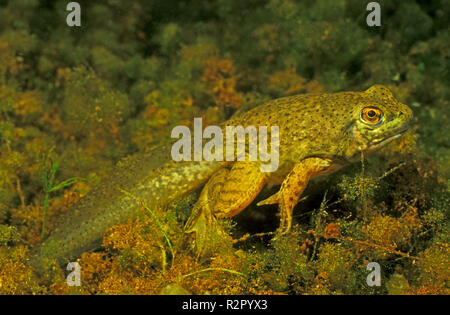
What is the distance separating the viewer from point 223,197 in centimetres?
265

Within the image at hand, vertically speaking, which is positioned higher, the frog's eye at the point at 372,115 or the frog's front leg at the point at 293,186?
the frog's eye at the point at 372,115

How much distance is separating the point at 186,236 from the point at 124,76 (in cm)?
241

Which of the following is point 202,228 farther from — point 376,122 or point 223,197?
point 376,122

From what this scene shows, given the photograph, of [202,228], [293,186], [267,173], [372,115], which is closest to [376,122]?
[372,115]

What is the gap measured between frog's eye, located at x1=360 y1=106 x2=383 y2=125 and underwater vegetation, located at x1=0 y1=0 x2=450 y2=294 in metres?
0.38

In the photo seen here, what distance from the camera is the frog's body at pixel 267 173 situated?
2549 millimetres

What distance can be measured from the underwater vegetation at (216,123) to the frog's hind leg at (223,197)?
0.35 feet

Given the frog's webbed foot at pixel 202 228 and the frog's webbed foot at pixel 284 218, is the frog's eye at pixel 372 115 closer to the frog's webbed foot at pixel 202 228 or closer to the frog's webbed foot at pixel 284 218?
the frog's webbed foot at pixel 284 218

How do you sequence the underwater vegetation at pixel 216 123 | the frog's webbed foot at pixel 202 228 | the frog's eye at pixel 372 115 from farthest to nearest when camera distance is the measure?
the frog's webbed foot at pixel 202 228, the frog's eye at pixel 372 115, the underwater vegetation at pixel 216 123

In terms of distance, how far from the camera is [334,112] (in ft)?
8.58

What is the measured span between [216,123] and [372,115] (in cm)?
149

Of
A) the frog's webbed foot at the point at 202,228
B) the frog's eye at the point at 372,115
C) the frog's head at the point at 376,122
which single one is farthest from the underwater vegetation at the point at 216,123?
the frog's eye at the point at 372,115

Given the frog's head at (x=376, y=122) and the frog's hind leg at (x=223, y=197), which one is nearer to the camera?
the frog's head at (x=376, y=122)

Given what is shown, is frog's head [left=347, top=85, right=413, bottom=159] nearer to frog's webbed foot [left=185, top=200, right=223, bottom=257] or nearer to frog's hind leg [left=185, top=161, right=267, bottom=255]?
frog's hind leg [left=185, top=161, right=267, bottom=255]
